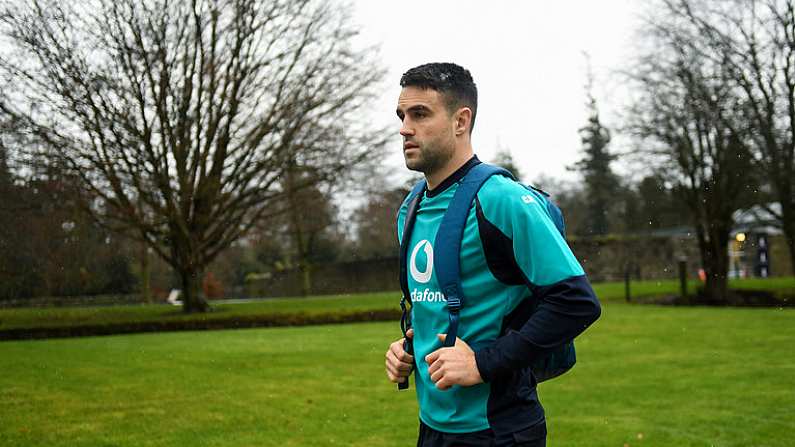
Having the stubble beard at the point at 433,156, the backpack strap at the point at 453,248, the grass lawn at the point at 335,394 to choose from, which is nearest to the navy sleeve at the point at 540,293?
the backpack strap at the point at 453,248

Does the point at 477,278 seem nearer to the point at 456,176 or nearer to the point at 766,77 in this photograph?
the point at 456,176

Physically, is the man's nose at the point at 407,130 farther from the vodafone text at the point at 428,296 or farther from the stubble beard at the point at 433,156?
the vodafone text at the point at 428,296

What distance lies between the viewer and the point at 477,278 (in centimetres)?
244

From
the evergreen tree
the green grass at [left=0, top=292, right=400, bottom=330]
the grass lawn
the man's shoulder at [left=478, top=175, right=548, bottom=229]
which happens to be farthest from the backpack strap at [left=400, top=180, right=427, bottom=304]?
the evergreen tree

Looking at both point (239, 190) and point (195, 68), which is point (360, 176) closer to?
point (239, 190)

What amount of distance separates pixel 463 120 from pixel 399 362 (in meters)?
0.90

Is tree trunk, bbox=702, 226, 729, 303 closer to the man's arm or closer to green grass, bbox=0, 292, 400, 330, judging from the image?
green grass, bbox=0, 292, 400, 330

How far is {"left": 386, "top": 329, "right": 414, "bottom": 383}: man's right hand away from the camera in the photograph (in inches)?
105

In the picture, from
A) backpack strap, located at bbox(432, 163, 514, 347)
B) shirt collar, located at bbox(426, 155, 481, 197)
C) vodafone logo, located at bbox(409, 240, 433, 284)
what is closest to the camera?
backpack strap, located at bbox(432, 163, 514, 347)

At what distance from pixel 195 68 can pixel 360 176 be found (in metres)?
6.68

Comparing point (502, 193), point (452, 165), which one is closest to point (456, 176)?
point (452, 165)

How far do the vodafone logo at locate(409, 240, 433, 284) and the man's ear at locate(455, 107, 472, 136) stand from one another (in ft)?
1.38

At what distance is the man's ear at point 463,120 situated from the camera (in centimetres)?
263

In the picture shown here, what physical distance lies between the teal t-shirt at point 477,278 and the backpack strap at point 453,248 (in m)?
0.03
